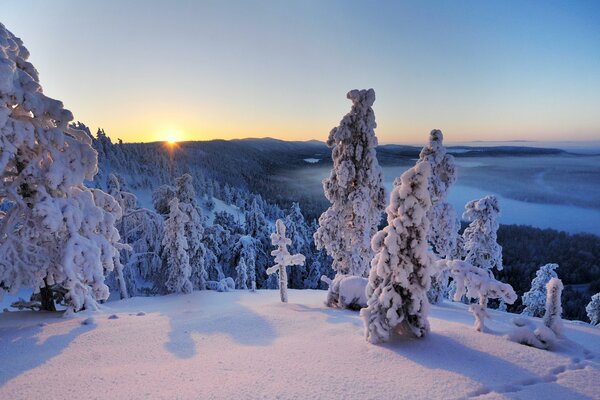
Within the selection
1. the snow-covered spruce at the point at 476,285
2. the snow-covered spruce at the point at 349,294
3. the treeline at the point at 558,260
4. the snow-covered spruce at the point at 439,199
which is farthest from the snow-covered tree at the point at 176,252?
the treeline at the point at 558,260

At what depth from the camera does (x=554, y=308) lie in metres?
8.53

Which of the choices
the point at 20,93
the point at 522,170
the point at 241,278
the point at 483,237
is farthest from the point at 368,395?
the point at 522,170

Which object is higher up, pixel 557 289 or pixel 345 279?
pixel 557 289

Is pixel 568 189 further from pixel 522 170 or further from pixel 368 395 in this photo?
pixel 368 395

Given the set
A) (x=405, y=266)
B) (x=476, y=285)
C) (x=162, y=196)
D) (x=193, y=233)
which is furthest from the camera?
(x=162, y=196)

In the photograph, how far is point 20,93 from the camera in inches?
356

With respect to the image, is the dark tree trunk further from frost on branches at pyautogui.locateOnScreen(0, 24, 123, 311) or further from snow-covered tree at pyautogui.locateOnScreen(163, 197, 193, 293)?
snow-covered tree at pyautogui.locateOnScreen(163, 197, 193, 293)

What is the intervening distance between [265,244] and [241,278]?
1400 centimetres

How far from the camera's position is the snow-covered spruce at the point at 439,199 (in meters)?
19.7

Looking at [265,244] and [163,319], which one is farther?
[265,244]

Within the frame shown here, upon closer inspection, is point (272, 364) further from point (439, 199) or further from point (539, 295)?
point (539, 295)

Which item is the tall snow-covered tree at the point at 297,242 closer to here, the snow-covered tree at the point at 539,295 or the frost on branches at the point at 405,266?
the snow-covered tree at the point at 539,295

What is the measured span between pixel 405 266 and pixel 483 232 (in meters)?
19.7

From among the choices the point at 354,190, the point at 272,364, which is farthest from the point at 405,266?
the point at 354,190
